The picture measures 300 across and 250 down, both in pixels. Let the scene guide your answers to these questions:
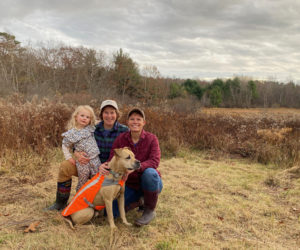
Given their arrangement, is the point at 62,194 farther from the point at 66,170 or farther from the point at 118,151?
the point at 118,151

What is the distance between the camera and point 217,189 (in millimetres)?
4871

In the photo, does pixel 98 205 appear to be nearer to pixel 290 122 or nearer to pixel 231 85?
pixel 290 122

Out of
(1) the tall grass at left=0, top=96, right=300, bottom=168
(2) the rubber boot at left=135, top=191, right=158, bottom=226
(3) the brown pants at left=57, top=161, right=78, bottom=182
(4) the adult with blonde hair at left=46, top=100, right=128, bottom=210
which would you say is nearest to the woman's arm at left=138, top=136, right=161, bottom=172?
(2) the rubber boot at left=135, top=191, right=158, bottom=226

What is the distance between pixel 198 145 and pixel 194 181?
10.6 feet

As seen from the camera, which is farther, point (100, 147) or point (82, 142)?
point (100, 147)

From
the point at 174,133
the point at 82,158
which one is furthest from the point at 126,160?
the point at 174,133

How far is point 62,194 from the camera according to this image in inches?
140

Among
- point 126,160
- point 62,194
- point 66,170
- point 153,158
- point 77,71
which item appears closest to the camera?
point 126,160

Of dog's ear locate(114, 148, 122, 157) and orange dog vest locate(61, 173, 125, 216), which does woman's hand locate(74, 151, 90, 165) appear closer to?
orange dog vest locate(61, 173, 125, 216)

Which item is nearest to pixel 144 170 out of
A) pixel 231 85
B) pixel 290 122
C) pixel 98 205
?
pixel 98 205

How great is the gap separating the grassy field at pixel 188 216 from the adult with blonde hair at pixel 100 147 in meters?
0.30

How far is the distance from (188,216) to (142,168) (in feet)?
3.74

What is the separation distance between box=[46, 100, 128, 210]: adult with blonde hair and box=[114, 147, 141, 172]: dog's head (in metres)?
0.74

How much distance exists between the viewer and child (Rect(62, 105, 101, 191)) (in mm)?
3441
